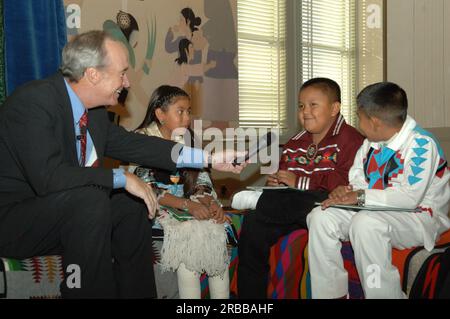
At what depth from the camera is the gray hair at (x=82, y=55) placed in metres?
2.33

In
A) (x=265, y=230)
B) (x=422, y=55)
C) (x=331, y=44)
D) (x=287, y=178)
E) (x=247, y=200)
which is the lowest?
(x=265, y=230)

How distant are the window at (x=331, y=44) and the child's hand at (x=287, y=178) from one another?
2702 millimetres

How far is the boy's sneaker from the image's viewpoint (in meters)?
2.86

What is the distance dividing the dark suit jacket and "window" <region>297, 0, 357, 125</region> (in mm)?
3407

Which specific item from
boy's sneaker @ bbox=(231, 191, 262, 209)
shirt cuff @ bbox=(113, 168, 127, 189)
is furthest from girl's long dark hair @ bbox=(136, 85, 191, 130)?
shirt cuff @ bbox=(113, 168, 127, 189)

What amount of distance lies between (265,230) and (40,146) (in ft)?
3.73

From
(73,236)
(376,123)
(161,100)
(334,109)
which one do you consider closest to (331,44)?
(334,109)

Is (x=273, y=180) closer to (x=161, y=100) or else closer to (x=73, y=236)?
(x=161, y=100)

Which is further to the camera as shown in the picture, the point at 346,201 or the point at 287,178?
the point at 287,178

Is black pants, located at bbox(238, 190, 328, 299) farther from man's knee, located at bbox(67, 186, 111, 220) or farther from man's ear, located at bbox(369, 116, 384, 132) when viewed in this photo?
man's knee, located at bbox(67, 186, 111, 220)

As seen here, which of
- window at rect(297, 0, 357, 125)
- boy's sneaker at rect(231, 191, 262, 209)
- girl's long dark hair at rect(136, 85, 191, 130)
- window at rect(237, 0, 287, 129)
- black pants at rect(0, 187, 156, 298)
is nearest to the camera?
black pants at rect(0, 187, 156, 298)

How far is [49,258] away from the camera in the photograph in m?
2.28

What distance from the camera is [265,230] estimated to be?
264 centimetres
